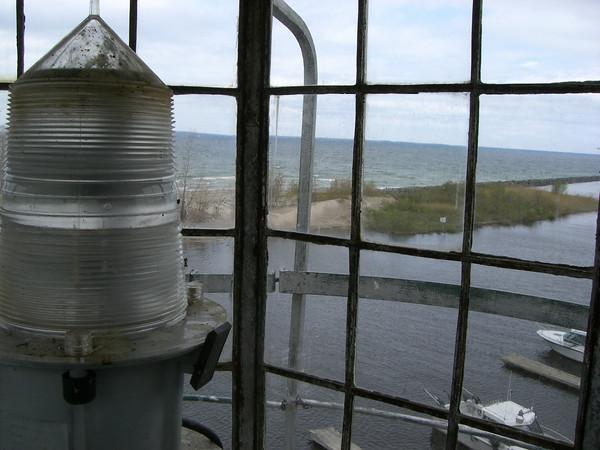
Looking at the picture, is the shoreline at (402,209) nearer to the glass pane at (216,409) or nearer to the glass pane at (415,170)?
the glass pane at (415,170)

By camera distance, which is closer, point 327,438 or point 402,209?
point 402,209

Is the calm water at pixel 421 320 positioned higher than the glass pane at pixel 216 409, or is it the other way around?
the calm water at pixel 421 320

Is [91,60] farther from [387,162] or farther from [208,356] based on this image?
[387,162]

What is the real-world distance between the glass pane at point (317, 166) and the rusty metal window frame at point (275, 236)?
0.13ft

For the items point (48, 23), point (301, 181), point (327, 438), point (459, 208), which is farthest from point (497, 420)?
point (48, 23)

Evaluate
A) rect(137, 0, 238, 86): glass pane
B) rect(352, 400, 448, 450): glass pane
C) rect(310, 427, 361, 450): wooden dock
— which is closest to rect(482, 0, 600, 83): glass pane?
rect(137, 0, 238, 86): glass pane

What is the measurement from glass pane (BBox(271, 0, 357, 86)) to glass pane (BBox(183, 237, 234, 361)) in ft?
1.96

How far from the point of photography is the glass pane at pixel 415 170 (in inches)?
67.6

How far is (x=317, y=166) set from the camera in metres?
2.01

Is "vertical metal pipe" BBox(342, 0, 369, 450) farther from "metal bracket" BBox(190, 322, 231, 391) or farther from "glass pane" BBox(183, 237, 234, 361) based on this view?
"metal bracket" BBox(190, 322, 231, 391)

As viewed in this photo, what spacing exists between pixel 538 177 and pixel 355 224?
566 mm

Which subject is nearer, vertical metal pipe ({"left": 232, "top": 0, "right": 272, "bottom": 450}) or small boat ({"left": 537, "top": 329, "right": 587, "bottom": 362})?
small boat ({"left": 537, "top": 329, "right": 587, "bottom": 362})

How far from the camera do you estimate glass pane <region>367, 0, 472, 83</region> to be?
66.3 inches

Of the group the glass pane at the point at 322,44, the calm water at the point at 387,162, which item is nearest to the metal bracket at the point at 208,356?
the calm water at the point at 387,162
